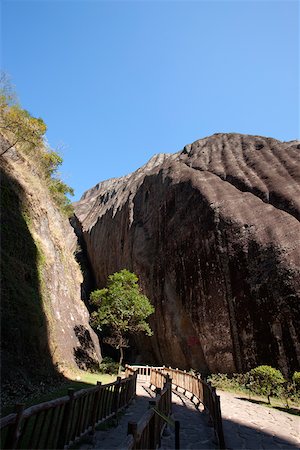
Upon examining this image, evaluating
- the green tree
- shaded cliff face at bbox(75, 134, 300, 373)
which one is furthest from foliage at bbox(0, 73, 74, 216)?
shaded cliff face at bbox(75, 134, 300, 373)

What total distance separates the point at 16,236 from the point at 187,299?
1385 centimetres

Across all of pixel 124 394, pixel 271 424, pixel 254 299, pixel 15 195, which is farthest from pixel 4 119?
pixel 271 424

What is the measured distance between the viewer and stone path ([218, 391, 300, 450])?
776 centimetres

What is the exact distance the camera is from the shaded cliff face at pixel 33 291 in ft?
37.4

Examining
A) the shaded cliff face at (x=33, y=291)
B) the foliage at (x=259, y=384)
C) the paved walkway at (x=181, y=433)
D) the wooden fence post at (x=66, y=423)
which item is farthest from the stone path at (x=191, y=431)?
the shaded cliff face at (x=33, y=291)

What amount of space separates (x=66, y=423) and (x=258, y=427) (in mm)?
6618

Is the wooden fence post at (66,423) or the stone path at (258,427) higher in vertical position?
the wooden fence post at (66,423)

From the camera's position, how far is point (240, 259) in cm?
2147

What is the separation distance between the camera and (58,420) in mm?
5238

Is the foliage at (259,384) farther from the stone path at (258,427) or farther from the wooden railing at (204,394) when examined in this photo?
the wooden railing at (204,394)

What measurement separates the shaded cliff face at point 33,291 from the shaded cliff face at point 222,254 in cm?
739

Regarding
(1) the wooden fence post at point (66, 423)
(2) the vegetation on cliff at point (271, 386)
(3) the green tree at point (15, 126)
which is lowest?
(1) the wooden fence post at point (66, 423)

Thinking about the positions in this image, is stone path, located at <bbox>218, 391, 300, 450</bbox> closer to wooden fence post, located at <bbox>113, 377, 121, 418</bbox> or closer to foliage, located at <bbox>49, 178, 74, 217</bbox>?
wooden fence post, located at <bbox>113, 377, 121, 418</bbox>

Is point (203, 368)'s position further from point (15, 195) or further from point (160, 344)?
point (15, 195)
